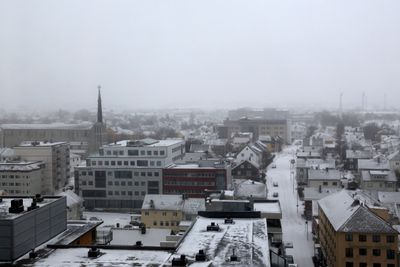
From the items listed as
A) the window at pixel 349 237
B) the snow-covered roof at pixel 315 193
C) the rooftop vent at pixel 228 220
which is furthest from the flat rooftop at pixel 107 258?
the snow-covered roof at pixel 315 193

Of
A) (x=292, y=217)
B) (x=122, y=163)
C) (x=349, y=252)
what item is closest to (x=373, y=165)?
(x=292, y=217)

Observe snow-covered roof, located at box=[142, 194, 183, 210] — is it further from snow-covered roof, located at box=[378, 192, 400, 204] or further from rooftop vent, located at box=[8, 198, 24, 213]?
rooftop vent, located at box=[8, 198, 24, 213]

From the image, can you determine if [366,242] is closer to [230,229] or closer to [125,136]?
[230,229]

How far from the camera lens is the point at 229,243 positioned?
1095cm

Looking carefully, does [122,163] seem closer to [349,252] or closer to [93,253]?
[349,252]

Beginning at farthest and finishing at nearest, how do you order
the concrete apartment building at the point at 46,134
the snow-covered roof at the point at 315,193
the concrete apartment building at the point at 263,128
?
the concrete apartment building at the point at 263,128 < the concrete apartment building at the point at 46,134 < the snow-covered roof at the point at 315,193

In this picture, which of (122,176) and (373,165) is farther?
(373,165)

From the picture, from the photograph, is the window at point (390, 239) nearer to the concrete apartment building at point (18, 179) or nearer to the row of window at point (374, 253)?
the row of window at point (374, 253)

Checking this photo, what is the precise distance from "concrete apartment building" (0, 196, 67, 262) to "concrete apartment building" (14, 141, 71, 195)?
20954 mm

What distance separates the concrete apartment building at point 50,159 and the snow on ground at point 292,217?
12901 mm

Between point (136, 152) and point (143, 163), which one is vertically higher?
point (136, 152)

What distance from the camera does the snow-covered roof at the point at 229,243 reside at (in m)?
9.74

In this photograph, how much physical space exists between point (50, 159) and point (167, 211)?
1354 centimetres

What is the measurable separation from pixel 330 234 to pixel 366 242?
1607 millimetres
